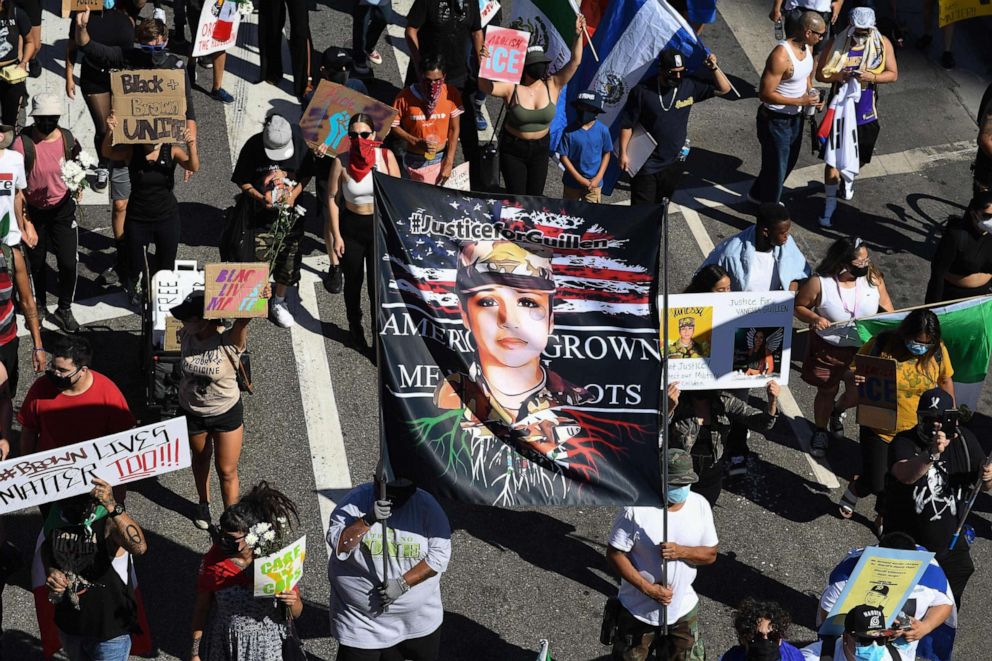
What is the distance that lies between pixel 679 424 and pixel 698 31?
6820mm

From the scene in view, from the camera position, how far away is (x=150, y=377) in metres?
9.44

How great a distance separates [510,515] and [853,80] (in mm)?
5434

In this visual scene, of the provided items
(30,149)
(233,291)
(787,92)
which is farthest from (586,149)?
(30,149)

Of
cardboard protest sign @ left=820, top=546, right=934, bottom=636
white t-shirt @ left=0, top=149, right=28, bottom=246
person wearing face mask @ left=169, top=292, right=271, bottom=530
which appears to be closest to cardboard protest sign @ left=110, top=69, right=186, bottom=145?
white t-shirt @ left=0, top=149, right=28, bottom=246

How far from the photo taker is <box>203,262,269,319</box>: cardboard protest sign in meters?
8.22

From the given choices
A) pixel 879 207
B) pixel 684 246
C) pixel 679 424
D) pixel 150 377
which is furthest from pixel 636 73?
pixel 150 377

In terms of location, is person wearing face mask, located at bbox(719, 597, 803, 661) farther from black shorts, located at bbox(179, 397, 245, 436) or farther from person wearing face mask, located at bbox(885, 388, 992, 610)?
black shorts, located at bbox(179, 397, 245, 436)

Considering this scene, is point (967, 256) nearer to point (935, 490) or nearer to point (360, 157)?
point (935, 490)

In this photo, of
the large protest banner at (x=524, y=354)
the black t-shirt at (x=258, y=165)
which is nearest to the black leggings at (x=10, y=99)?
the black t-shirt at (x=258, y=165)

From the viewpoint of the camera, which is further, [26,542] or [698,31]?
[698,31]

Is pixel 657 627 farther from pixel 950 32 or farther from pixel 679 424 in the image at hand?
pixel 950 32

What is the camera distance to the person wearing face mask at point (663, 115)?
36.6ft

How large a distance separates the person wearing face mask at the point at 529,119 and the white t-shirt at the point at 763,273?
90.8 inches

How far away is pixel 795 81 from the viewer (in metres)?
11.7
